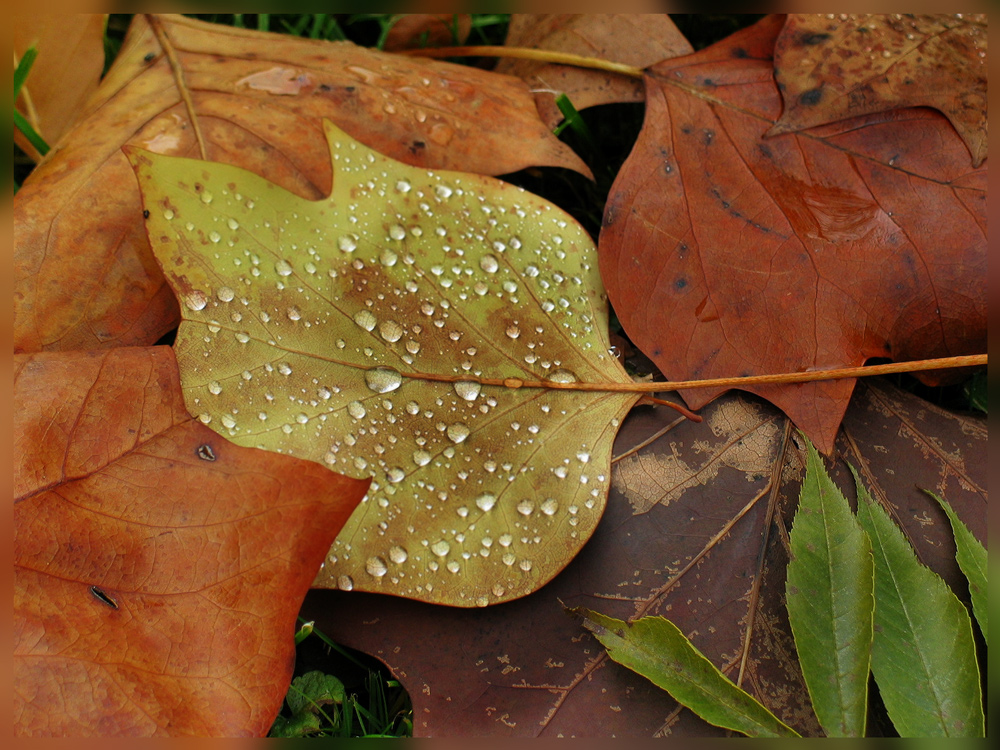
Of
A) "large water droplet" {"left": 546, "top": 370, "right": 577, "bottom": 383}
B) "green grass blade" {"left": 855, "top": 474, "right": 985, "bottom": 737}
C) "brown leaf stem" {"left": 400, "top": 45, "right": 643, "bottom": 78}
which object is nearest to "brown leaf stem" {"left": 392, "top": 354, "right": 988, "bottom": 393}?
"large water droplet" {"left": 546, "top": 370, "right": 577, "bottom": 383}

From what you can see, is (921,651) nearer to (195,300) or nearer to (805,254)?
(805,254)

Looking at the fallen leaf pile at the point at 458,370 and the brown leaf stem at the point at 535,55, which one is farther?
the brown leaf stem at the point at 535,55

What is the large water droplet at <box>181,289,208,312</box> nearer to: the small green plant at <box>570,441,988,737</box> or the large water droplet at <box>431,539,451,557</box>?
the large water droplet at <box>431,539,451,557</box>

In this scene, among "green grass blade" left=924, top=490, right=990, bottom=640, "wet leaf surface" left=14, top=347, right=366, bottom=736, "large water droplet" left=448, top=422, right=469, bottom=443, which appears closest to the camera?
"wet leaf surface" left=14, top=347, right=366, bottom=736

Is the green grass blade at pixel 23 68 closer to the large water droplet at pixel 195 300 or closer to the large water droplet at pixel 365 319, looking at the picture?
the large water droplet at pixel 195 300

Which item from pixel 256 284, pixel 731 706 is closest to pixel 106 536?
pixel 256 284

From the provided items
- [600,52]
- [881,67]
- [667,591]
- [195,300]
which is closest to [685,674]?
[667,591]

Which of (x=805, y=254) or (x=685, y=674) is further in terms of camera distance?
(x=805, y=254)

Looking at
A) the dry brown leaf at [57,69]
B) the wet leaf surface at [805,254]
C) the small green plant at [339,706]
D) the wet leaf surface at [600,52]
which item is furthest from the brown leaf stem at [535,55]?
the small green plant at [339,706]
